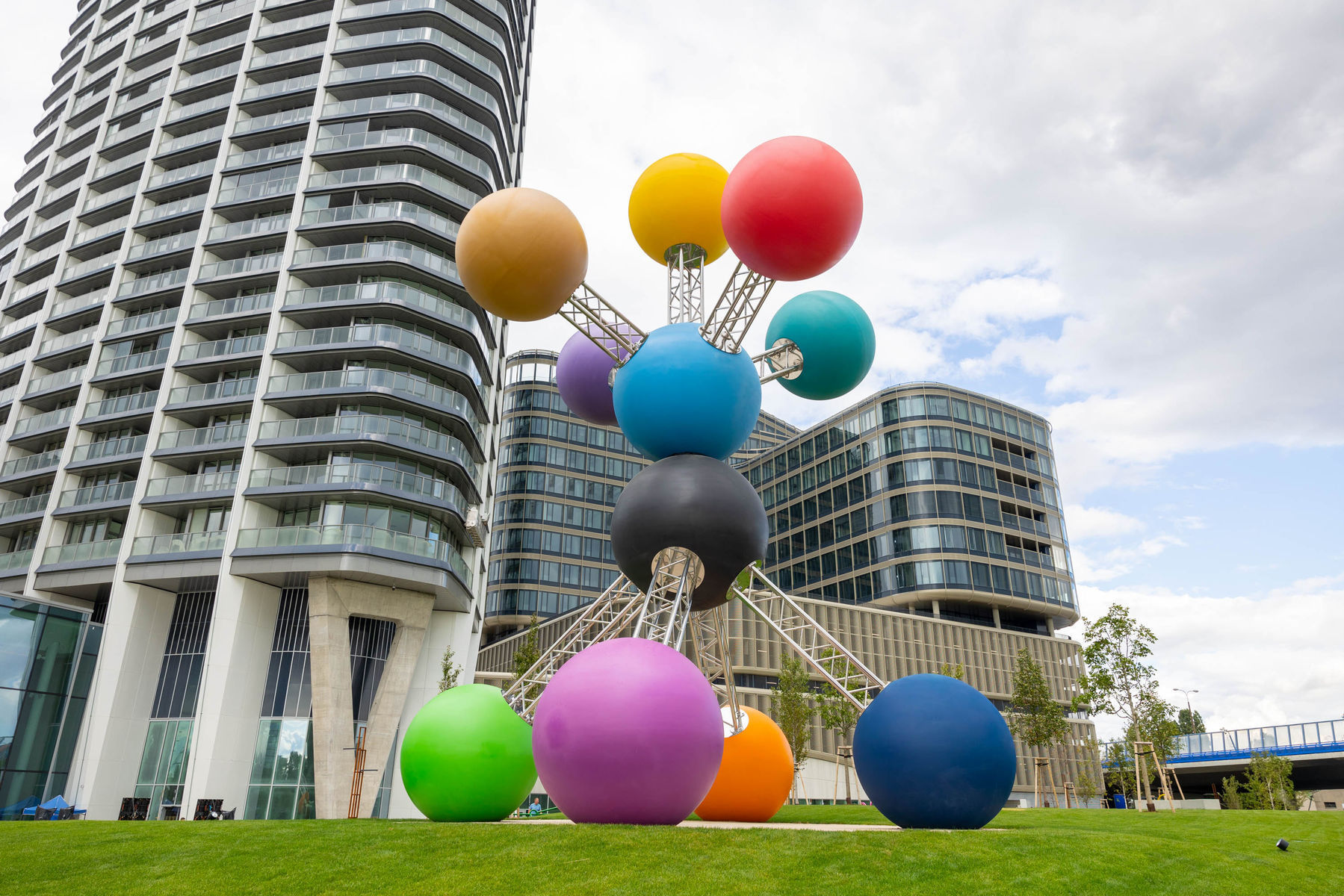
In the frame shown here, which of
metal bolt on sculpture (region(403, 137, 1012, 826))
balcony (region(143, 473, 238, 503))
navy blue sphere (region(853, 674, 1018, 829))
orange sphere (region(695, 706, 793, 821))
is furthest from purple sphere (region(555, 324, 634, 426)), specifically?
balcony (region(143, 473, 238, 503))

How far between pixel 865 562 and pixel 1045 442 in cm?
1915

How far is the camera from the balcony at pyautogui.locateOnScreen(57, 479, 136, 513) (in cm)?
3250

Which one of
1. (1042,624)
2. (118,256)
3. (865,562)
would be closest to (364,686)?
(118,256)

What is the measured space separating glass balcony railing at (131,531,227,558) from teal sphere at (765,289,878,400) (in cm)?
2526

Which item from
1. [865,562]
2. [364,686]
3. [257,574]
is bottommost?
[364,686]

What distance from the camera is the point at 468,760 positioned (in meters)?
11.5

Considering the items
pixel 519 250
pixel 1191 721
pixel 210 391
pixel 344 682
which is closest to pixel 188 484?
pixel 210 391

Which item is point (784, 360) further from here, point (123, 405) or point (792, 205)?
point (123, 405)

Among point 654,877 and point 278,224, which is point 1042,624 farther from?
point 654,877

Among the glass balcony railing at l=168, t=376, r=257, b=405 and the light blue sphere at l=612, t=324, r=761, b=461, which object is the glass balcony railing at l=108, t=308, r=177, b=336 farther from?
the light blue sphere at l=612, t=324, r=761, b=461

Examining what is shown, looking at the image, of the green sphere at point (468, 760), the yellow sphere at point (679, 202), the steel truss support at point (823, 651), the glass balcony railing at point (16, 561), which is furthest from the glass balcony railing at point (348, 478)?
the steel truss support at point (823, 651)

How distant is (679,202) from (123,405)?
32093 mm

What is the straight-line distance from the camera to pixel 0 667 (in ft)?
90.0

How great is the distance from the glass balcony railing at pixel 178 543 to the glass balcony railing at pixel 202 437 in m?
3.58
